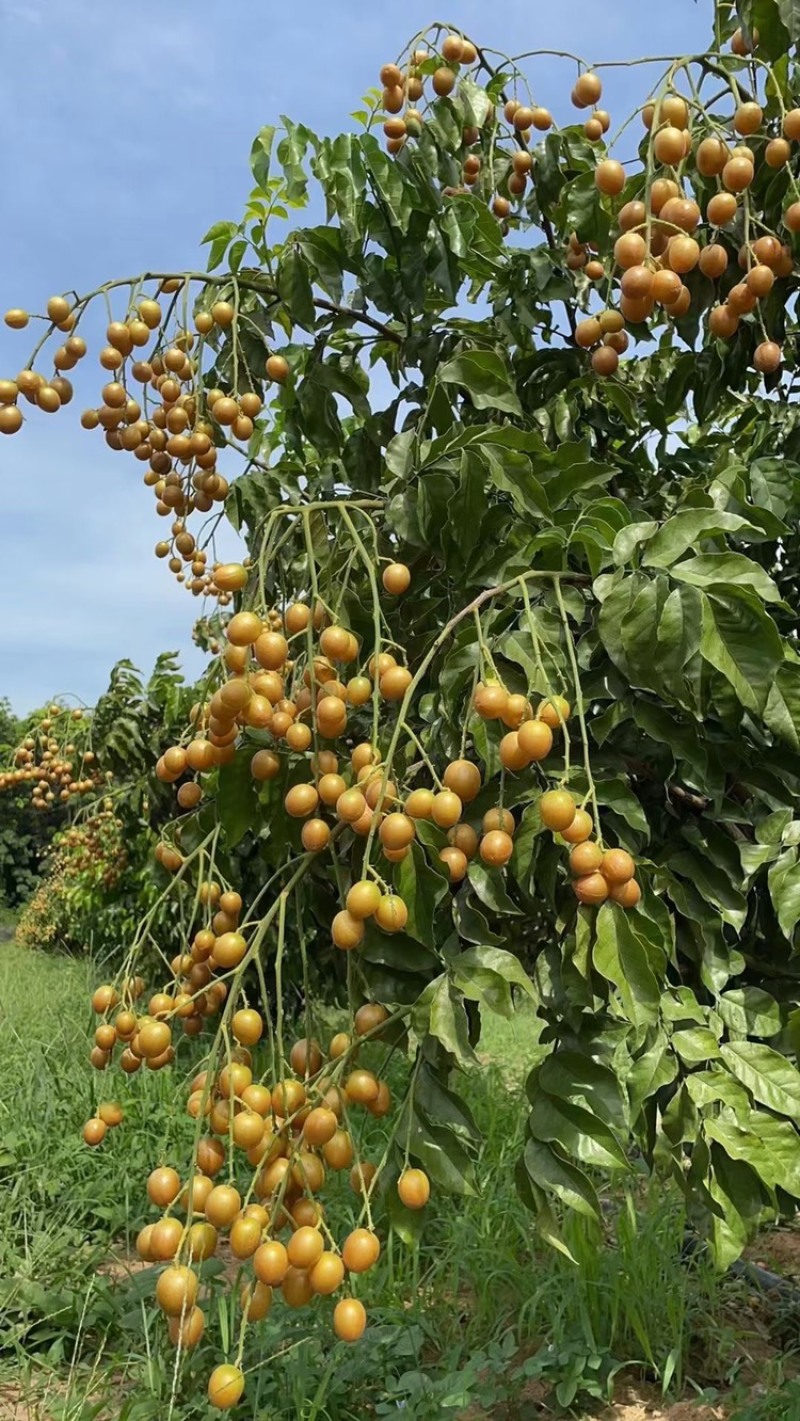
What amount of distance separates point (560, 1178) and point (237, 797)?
0.56 meters

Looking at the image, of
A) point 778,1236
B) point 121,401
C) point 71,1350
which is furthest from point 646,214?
point 778,1236

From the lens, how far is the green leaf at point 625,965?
1.04 m

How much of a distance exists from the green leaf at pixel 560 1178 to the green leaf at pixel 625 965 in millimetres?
167

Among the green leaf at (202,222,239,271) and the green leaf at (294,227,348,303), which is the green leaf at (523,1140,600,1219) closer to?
the green leaf at (294,227,348,303)

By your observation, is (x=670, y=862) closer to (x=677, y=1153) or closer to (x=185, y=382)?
(x=677, y=1153)

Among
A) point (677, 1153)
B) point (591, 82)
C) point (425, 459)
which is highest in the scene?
point (591, 82)

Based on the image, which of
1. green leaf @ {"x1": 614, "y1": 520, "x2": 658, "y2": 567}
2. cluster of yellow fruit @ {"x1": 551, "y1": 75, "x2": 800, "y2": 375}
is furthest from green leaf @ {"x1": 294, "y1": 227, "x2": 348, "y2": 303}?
green leaf @ {"x1": 614, "y1": 520, "x2": 658, "y2": 567}

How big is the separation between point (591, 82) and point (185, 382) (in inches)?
31.3

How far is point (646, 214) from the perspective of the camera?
1.20 meters

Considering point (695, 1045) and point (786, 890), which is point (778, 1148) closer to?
point (695, 1045)

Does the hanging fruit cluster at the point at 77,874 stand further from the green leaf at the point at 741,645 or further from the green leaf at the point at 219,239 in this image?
the green leaf at the point at 741,645

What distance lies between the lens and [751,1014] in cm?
136

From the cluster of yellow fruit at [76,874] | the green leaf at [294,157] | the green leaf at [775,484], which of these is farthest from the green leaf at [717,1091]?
the cluster of yellow fruit at [76,874]

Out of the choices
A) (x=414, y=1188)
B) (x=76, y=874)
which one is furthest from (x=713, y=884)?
(x=76, y=874)
